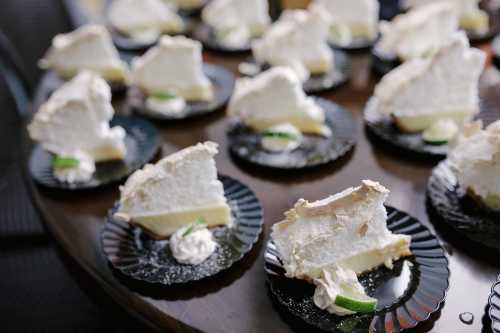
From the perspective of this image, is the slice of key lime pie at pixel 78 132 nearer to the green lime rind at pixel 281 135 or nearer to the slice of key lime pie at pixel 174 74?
the slice of key lime pie at pixel 174 74

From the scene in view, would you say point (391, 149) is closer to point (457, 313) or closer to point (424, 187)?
point (424, 187)

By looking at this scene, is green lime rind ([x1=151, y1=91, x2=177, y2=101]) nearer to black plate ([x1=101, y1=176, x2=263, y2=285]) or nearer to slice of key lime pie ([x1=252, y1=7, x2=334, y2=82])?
slice of key lime pie ([x1=252, y1=7, x2=334, y2=82])

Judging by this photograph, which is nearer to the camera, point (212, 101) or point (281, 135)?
point (281, 135)

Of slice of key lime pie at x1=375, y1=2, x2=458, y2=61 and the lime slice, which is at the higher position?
slice of key lime pie at x1=375, y1=2, x2=458, y2=61

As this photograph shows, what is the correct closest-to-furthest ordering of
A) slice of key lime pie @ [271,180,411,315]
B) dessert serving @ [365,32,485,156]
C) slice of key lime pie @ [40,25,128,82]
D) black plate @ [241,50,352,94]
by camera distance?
slice of key lime pie @ [271,180,411,315], dessert serving @ [365,32,485,156], black plate @ [241,50,352,94], slice of key lime pie @ [40,25,128,82]

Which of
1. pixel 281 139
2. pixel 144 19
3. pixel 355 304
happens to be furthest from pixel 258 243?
pixel 144 19

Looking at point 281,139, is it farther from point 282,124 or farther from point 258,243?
point 258,243

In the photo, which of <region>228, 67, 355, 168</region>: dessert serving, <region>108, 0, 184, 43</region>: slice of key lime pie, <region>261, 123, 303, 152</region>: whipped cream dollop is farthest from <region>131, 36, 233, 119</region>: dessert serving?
<region>108, 0, 184, 43</region>: slice of key lime pie

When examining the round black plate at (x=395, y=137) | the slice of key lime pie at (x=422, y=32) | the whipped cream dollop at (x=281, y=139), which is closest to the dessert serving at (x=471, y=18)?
the slice of key lime pie at (x=422, y=32)
